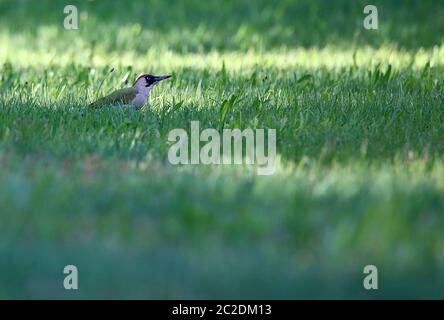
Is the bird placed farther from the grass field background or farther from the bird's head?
the grass field background

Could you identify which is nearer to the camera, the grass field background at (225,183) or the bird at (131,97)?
the grass field background at (225,183)

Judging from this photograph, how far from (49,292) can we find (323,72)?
22.2 ft

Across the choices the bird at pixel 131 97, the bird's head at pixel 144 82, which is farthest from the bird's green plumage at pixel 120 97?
the bird's head at pixel 144 82

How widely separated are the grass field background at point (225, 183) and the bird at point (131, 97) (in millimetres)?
172

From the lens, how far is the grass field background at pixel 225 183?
495 cm

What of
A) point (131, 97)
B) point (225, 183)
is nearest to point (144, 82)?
point (131, 97)

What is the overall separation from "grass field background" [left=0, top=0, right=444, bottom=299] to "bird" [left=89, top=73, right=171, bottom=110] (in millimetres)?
172

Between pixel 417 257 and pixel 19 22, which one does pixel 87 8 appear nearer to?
pixel 19 22

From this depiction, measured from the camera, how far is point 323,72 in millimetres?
11102

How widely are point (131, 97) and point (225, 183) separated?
3163 millimetres

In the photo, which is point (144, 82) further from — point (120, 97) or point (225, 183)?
point (225, 183)

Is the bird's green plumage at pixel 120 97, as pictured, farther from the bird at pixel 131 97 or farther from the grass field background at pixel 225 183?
the grass field background at pixel 225 183

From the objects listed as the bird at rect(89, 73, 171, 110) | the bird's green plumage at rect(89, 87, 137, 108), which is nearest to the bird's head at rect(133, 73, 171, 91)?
the bird at rect(89, 73, 171, 110)

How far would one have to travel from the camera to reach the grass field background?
495cm
